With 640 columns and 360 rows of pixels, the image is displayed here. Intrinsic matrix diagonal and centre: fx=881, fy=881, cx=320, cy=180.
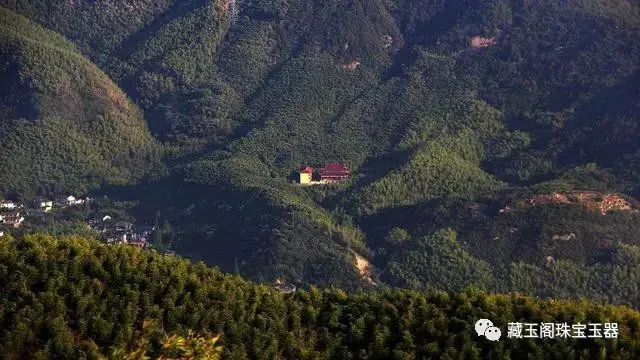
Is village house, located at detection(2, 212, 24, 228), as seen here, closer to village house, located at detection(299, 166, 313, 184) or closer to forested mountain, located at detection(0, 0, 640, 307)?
forested mountain, located at detection(0, 0, 640, 307)

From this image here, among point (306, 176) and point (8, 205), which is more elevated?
point (306, 176)

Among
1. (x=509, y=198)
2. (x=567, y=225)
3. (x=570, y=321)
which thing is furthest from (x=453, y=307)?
(x=509, y=198)

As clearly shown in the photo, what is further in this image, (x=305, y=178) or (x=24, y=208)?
(x=305, y=178)

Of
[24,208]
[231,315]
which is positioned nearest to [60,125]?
[24,208]

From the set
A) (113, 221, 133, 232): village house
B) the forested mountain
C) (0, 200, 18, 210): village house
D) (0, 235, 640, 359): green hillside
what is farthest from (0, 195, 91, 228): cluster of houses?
(0, 235, 640, 359): green hillside

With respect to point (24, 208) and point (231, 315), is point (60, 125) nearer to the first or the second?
point (24, 208)

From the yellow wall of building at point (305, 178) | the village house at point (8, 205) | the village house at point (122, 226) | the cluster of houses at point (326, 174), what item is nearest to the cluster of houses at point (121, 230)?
the village house at point (122, 226)

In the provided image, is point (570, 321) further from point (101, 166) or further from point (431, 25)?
point (431, 25)
